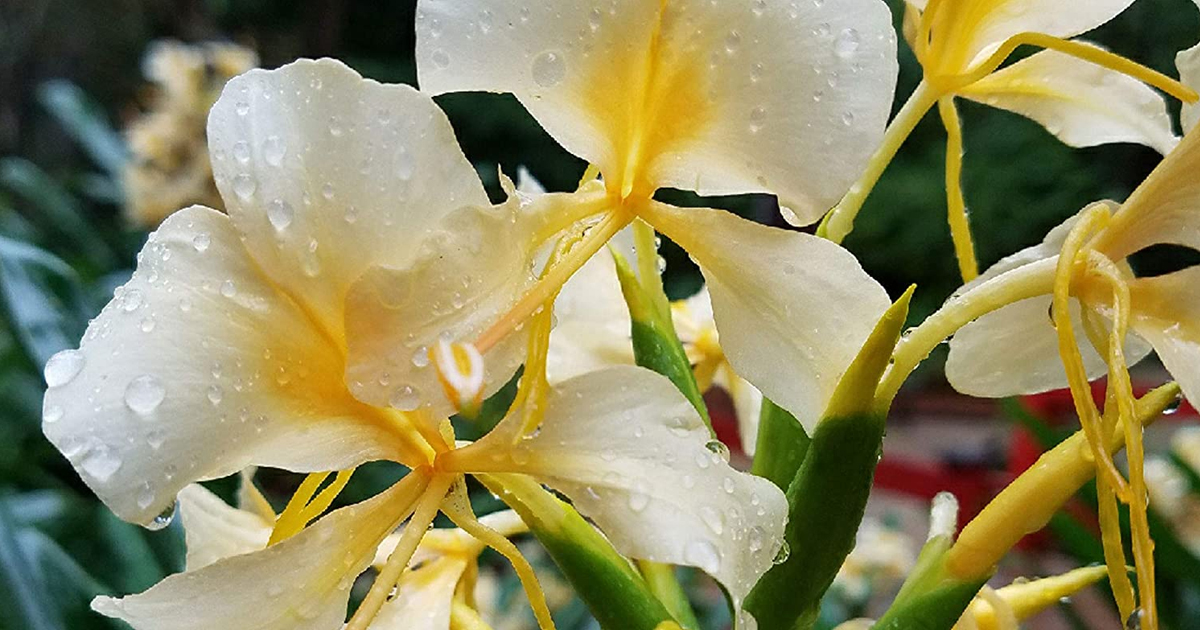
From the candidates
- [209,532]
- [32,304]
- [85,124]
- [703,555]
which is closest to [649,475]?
[703,555]

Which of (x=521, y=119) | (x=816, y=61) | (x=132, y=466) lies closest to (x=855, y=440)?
(x=816, y=61)

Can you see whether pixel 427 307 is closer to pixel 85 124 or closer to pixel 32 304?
pixel 32 304

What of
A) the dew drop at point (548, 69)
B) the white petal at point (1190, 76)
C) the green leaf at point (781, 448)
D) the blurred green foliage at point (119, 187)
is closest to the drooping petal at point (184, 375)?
the dew drop at point (548, 69)

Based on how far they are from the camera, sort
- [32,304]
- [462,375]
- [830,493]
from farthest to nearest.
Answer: [32,304], [830,493], [462,375]

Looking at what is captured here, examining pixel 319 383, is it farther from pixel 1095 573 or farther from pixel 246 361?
pixel 1095 573

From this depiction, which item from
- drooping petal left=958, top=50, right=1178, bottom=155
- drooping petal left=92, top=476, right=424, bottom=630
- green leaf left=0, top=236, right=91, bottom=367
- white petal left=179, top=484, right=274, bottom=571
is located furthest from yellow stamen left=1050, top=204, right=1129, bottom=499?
green leaf left=0, top=236, right=91, bottom=367
